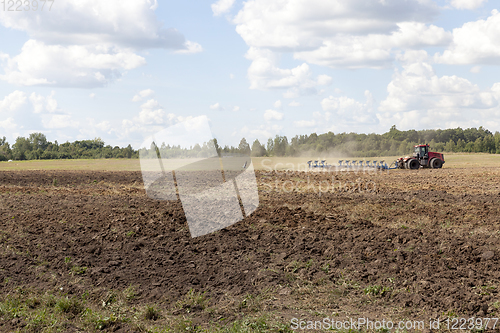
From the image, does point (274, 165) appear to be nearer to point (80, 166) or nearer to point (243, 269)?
point (80, 166)

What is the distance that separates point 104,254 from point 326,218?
21.9 feet

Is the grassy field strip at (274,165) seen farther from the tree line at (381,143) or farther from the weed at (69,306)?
the weed at (69,306)

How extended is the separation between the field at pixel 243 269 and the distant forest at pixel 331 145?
36.2 meters

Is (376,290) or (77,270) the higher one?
(77,270)

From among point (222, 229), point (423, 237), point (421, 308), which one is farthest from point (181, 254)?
point (423, 237)

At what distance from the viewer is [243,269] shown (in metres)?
7.72

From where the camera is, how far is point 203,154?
8.95 meters

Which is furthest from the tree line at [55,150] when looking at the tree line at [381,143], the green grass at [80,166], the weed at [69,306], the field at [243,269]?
the weed at [69,306]

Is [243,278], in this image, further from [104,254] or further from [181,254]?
[104,254]

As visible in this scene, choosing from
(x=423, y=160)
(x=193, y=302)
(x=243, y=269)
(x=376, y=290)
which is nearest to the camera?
(x=193, y=302)

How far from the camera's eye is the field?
5.87 meters

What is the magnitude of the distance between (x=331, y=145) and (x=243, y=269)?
265 feet

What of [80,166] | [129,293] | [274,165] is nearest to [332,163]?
[274,165]

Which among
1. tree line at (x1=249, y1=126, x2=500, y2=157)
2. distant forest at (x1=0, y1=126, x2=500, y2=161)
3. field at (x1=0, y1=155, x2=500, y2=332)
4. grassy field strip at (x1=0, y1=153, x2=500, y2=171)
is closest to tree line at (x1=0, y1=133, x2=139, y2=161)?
distant forest at (x1=0, y1=126, x2=500, y2=161)
